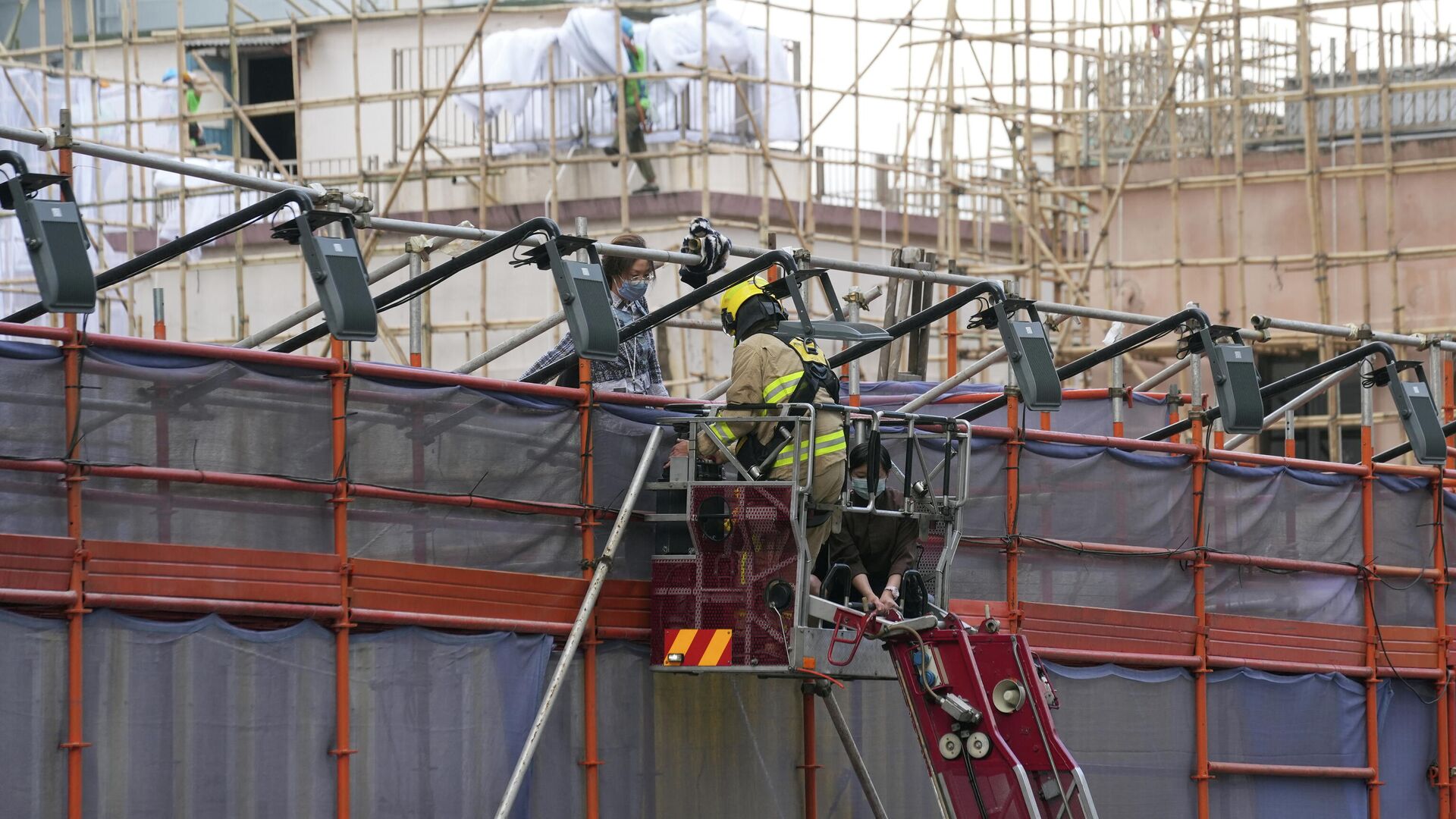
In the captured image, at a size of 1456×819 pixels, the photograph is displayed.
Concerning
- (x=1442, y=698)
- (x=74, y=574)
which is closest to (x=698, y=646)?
(x=74, y=574)

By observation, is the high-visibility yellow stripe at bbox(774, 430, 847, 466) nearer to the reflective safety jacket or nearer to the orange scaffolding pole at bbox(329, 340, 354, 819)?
the reflective safety jacket

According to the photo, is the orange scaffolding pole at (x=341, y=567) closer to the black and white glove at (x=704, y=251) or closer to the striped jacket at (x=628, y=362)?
the striped jacket at (x=628, y=362)

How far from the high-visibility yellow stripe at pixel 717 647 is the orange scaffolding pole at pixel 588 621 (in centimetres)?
54

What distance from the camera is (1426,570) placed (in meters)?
14.6

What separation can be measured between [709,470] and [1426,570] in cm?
597

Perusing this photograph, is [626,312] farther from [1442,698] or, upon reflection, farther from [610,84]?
[610,84]

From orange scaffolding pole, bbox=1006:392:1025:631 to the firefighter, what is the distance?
2051mm

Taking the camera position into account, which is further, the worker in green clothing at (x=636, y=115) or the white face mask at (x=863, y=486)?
the worker in green clothing at (x=636, y=115)

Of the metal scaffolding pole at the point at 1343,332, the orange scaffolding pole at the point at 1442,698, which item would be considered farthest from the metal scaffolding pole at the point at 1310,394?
the orange scaffolding pole at the point at 1442,698

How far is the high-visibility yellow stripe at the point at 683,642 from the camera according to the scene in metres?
10.9

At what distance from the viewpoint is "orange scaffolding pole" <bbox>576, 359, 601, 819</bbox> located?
1083 centimetres

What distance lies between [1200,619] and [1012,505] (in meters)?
1.66

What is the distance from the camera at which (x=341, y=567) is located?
393 inches

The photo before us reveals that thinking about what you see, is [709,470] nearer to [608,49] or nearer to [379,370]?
[379,370]
